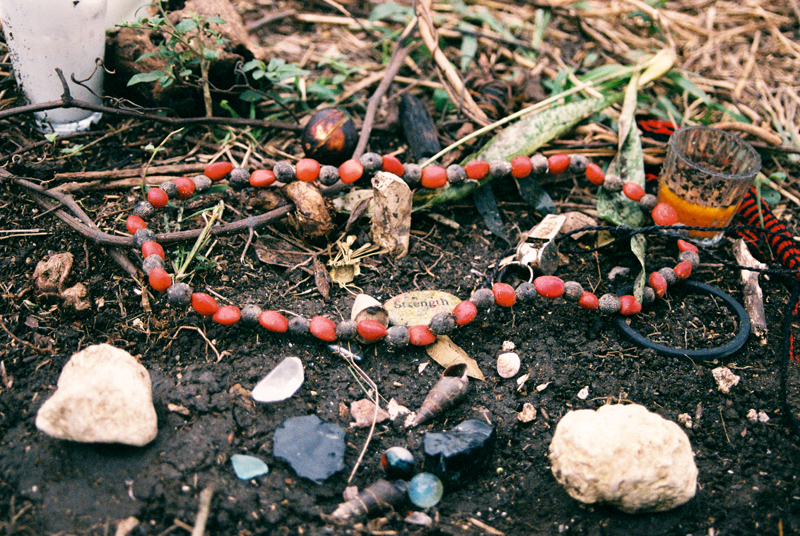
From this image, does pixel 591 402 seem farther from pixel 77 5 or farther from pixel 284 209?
pixel 77 5

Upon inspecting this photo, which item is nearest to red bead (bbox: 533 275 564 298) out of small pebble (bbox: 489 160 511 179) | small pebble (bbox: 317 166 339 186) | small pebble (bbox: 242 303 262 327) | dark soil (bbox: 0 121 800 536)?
dark soil (bbox: 0 121 800 536)

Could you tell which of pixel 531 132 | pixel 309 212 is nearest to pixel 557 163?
pixel 531 132

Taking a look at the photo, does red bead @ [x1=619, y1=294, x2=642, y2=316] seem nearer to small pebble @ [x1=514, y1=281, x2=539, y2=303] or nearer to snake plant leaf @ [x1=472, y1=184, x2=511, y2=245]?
small pebble @ [x1=514, y1=281, x2=539, y2=303]

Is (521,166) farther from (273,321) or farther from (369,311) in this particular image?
(273,321)

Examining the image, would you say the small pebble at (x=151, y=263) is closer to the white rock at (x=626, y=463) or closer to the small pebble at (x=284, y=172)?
the small pebble at (x=284, y=172)

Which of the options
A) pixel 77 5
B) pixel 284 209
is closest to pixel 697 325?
pixel 284 209
